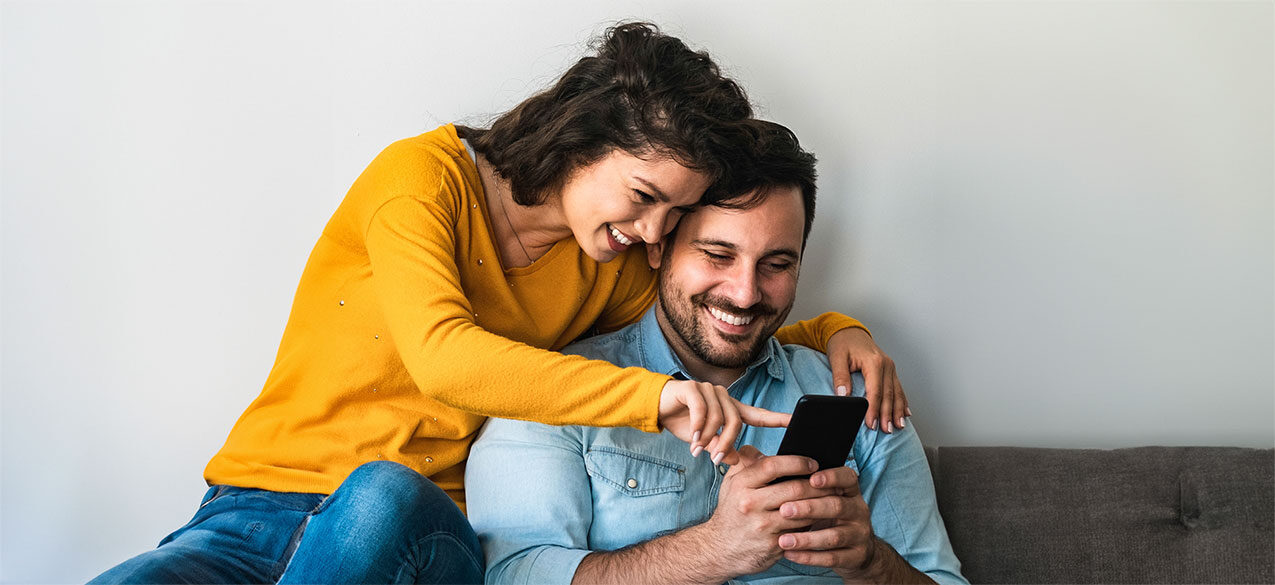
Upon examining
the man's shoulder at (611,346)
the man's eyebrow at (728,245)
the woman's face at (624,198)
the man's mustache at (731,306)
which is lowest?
the man's shoulder at (611,346)

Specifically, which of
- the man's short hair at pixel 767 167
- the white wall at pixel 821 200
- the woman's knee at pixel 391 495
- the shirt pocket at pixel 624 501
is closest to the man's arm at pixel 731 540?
the shirt pocket at pixel 624 501

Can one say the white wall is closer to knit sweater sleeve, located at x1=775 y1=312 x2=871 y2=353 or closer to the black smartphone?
knit sweater sleeve, located at x1=775 y1=312 x2=871 y2=353

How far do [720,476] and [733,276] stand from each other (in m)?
0.34

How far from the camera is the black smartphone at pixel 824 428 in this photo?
4.58 feet

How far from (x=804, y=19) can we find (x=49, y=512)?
1813 millimetres

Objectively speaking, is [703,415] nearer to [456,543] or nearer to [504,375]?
[504,375]

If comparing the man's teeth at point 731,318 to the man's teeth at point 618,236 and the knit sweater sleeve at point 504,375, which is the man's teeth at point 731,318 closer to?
the man's teeth at point 618,236

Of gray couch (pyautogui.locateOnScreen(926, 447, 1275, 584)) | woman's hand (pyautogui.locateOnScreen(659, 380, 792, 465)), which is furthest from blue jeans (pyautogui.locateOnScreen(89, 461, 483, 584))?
gray couch (pyautogui.locateOnScreen(926, 447, 1275, 584))

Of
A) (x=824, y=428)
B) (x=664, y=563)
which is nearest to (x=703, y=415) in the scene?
(x=824, y=428)

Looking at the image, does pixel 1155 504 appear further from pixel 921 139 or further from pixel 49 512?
pixel 49 512

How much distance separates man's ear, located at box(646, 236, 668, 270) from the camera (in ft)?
6.07

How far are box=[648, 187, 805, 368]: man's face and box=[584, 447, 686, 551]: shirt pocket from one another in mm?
247

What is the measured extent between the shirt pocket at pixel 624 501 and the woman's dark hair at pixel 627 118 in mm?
443

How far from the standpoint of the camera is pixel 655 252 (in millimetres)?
1886
